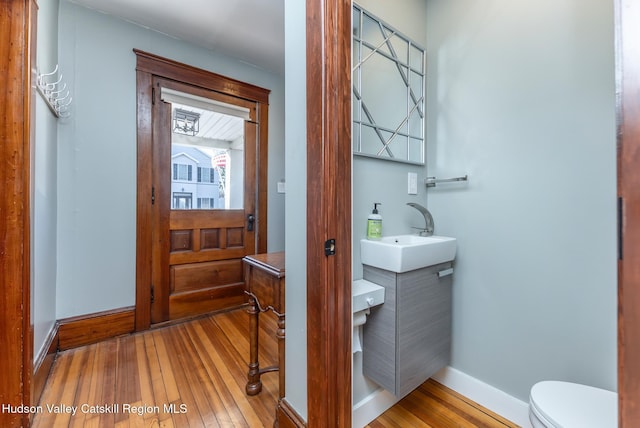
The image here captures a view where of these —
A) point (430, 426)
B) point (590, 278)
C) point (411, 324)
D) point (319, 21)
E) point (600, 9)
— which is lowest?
point (430, 426)

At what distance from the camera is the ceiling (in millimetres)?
1998

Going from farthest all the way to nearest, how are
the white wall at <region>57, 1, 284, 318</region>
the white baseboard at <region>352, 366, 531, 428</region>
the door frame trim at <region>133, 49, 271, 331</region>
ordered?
the door frame trim at <region>133, 49, 271, 331</region>, the white wall at <region>57, 1, 284, 318</region>, the white baseboard at <region>352, 366, 531, 428</region>

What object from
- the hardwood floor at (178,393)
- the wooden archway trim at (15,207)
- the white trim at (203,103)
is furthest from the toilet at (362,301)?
the white trim at (203,103)

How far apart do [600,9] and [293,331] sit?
1.81m

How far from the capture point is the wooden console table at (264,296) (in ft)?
4.25

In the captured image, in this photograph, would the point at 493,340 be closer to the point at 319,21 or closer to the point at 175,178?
the point at 319,21

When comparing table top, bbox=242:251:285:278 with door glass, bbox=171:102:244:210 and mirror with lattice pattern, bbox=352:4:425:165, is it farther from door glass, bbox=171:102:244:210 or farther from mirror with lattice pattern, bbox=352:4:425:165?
door glass, bbox=171:102:244:210

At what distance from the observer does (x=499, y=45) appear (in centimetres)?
140

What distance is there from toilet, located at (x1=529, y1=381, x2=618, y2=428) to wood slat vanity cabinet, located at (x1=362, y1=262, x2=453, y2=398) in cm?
44

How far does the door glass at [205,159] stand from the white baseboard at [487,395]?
220cm

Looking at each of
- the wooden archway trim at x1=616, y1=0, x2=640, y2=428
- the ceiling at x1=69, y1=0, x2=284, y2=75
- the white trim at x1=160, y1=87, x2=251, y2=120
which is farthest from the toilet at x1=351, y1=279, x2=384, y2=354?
the white trim at x1=160, y1=87, x2=251, y2=120

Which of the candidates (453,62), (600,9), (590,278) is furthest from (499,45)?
(590,278)

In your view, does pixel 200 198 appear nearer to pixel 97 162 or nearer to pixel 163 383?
pixel 97 162

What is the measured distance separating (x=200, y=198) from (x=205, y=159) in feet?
1.19
